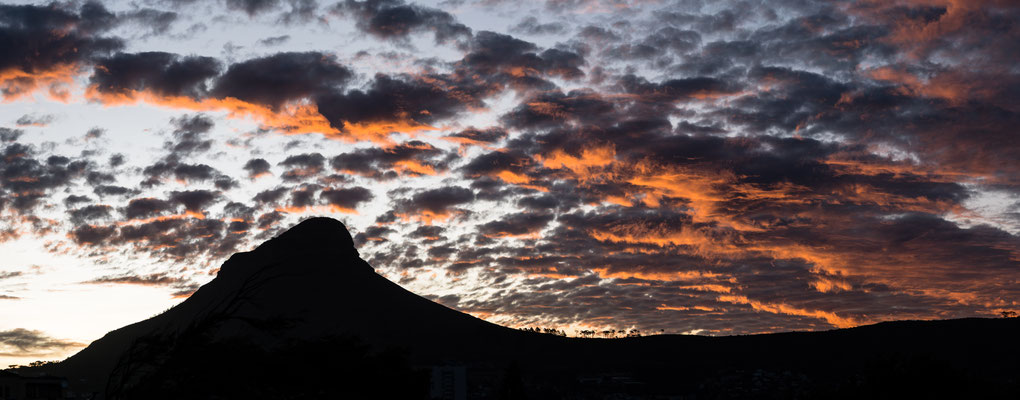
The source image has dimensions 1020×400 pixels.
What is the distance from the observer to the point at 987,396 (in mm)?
57875

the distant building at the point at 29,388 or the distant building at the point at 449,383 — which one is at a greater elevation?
the distant building at the point at 449,383

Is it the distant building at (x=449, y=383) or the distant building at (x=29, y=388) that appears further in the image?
the distant building at (x=449, y=383)

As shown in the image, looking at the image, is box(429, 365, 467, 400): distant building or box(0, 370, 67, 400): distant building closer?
box(0, 370, 67, 400): distant building

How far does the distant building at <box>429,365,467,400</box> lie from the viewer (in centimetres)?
14488

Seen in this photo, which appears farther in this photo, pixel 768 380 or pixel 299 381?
pixel 768 380

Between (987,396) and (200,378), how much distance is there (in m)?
55.7

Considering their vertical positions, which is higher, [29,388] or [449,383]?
[449,383]

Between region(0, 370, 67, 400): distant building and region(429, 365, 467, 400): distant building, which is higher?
region(429, 365, 467, 400): distant building

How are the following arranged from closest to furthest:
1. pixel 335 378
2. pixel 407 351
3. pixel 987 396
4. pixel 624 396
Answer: pixel 335 378 → pixel 407 351 → pixel 987 396 → pixel 624 396

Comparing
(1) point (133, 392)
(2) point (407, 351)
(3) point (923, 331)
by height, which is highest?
(3) point (923, 331)

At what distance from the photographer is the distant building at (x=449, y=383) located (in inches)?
5704

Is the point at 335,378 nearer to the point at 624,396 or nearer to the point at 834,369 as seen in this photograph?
the point at 624,396

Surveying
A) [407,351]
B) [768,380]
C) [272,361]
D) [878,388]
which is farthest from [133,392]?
[768,380]

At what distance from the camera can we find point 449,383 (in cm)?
14725
